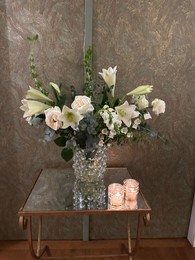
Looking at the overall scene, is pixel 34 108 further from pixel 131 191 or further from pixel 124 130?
pixel 131 191

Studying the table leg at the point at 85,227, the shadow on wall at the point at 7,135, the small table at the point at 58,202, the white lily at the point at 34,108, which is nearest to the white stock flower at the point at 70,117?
the white lily at the point at 34,108

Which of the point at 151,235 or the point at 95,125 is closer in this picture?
the point at 95,125

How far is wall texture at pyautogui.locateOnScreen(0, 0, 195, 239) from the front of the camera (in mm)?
1357

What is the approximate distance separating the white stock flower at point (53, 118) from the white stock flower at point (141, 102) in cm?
36

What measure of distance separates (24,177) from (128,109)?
34.0 inches

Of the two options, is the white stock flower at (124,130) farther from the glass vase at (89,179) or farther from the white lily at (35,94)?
the white lily at (35,94)

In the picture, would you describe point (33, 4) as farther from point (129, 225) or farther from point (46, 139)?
point (129, 225)

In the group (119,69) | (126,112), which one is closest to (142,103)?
(126,112)

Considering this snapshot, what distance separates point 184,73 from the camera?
4.83 ft

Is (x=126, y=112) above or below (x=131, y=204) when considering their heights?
above

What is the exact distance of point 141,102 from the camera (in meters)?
1.14

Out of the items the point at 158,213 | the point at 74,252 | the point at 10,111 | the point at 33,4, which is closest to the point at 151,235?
the point at 158,213

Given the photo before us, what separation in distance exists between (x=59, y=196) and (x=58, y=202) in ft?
0.19

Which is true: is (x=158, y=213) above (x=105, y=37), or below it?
below
